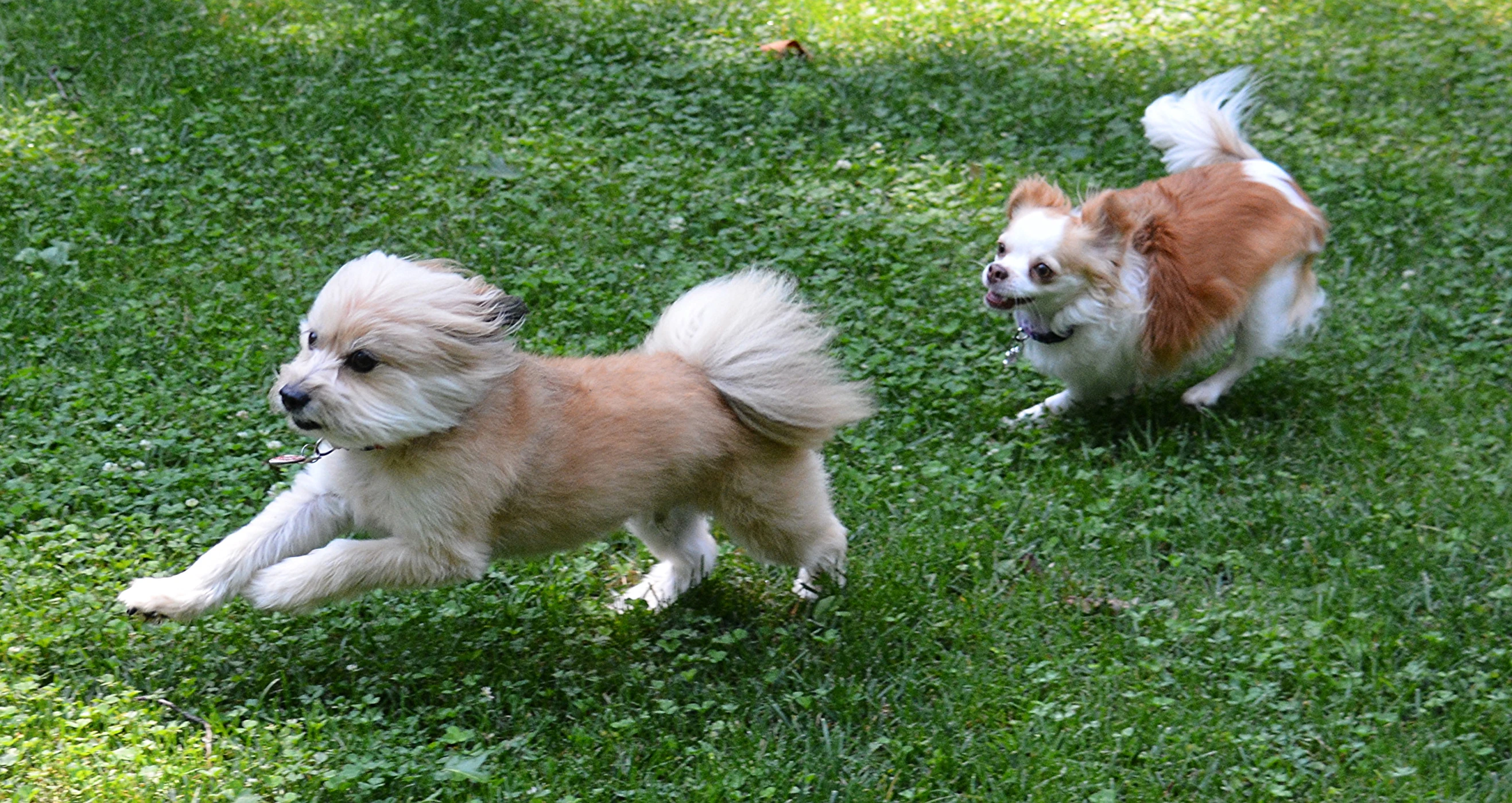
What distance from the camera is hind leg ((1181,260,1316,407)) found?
5.03 m

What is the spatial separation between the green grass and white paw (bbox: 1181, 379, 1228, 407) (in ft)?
0.32

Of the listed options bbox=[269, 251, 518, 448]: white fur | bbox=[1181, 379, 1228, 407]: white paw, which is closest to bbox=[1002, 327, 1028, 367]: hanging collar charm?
bbox=[1181, 379, 1228, 407]: white paw

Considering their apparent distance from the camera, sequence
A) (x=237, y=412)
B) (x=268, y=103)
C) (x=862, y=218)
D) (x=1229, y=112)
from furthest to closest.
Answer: (x=268, y=103), (x=862, y=218), (x=1229, y=112), (x=237, y=412)

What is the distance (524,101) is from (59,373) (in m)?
2.76

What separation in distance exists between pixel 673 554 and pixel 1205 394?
2174 mm

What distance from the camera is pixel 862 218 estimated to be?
616 cm

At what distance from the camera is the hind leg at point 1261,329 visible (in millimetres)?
5031

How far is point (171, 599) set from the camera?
344cm

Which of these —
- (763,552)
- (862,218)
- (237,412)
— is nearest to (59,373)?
(237,412)

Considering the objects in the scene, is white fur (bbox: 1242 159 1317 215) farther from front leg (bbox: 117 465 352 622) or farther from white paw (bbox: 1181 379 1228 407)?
front leg (bbox: 117 465 352 622)

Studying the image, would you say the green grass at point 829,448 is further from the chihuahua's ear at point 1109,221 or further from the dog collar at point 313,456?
the chihuahua's ear at point 1109,221

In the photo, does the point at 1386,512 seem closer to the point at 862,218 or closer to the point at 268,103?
the point at 862,218

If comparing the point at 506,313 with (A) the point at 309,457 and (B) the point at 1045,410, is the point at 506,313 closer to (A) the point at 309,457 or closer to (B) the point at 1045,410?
(A) the point at 309,457

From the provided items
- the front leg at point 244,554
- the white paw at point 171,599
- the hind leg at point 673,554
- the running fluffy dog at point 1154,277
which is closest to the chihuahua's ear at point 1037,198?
the running fluffy dog at point 1154,277
